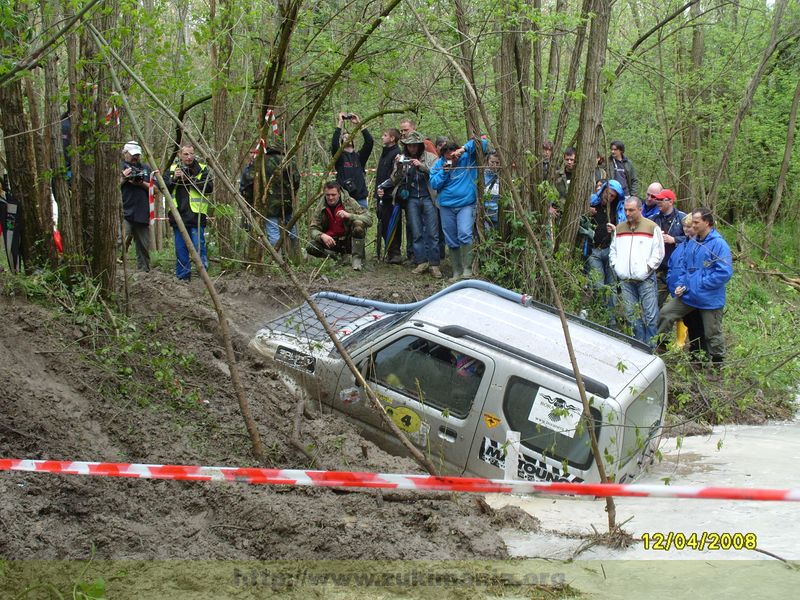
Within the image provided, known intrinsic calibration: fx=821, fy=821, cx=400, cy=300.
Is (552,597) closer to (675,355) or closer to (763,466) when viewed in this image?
(763,466)

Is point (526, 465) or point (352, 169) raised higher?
point (352, 169)

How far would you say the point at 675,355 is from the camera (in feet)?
28.0

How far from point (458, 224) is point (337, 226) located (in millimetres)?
1750

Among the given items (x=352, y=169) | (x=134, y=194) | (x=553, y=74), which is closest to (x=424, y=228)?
(x=352, y=169)

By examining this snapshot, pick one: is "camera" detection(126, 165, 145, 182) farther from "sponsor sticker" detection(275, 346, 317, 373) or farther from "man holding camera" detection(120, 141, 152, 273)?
"sponsor sticker" detection(275, 346, 317, 373)

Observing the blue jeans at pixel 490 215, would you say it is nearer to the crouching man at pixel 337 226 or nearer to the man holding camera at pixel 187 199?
the crouching man at pixel 337 226

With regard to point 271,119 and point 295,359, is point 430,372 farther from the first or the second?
point 271,119

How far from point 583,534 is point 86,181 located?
19.5 feet

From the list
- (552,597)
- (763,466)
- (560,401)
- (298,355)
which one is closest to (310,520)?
(552,597)

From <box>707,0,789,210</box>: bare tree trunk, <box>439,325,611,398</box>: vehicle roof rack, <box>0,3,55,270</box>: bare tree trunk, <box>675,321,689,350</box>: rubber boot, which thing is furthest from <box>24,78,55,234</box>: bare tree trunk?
<box>707,0,789,210</box>: bare tree trunk

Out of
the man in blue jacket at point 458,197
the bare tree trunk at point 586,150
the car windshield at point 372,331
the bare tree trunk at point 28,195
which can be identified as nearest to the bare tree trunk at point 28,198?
the bare tree trunk at point 28,195

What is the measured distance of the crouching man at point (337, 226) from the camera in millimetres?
11695

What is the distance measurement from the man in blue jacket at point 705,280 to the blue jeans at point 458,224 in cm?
292
